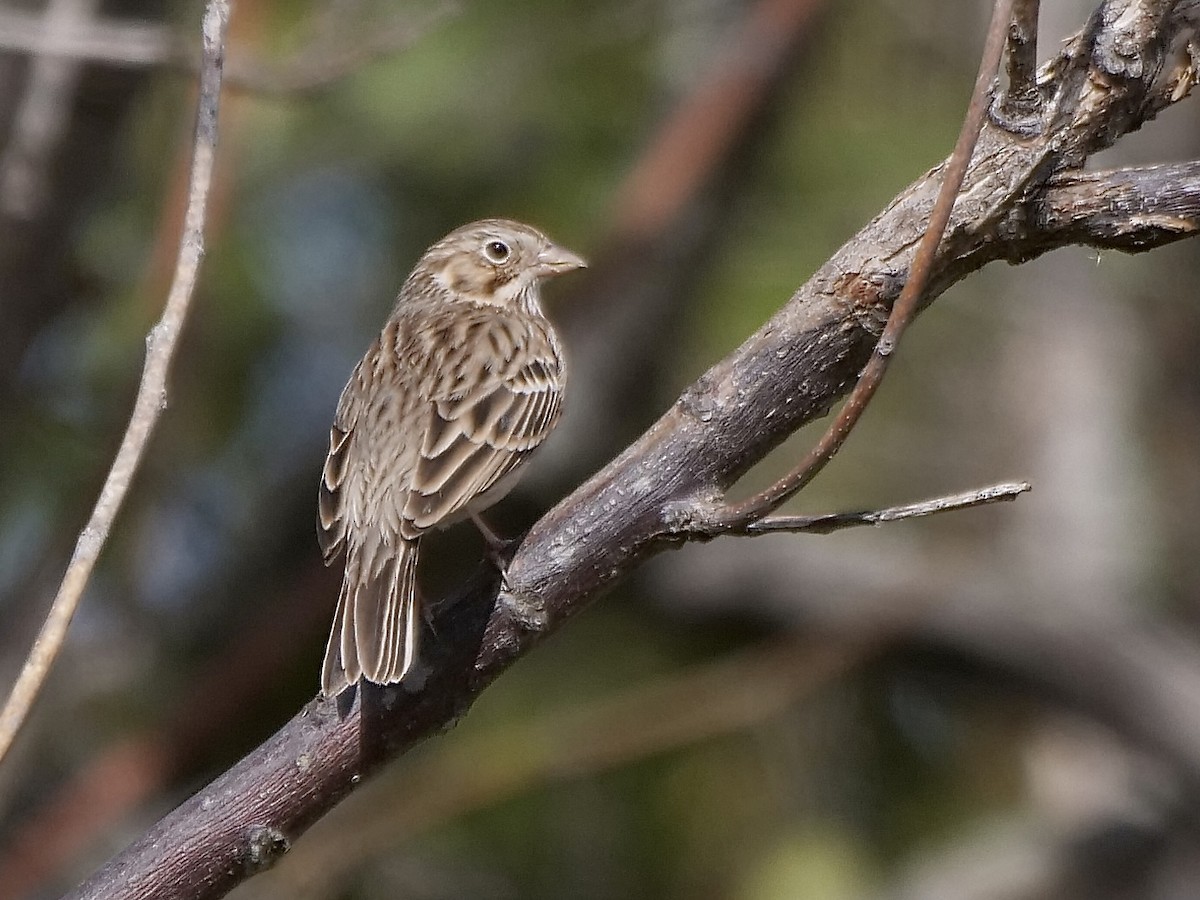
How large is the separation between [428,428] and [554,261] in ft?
3.85

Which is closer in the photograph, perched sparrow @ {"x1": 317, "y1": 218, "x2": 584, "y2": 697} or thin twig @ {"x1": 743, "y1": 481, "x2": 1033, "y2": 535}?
thin twig @ {"x1": 743, "y1": 481, "x2": 1033, "y2": 535}

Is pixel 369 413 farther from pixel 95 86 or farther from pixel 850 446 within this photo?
pixel 850 446

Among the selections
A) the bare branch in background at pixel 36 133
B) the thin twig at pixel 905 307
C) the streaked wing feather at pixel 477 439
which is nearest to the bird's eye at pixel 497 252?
the streaked wing feather at pixel 477 439

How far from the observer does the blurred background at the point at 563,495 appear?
5.84 meters

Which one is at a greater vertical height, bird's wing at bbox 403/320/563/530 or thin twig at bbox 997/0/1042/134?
bird's wing at bbox 403/320/563/530

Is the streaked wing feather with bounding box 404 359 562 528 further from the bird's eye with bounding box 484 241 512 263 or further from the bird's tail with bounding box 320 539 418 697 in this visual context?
the bird's eye with bounding box 484 241 512 263

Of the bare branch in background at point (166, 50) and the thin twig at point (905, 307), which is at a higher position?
the bare branch in background at point (166, 50)

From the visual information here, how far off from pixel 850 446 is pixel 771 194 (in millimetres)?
1157

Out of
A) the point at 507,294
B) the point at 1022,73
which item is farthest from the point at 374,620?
the point at 507,294

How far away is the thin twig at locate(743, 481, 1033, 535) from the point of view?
2.68 meters

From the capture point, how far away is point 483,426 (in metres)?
3.90

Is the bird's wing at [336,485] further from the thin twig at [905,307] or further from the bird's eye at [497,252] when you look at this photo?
the thin twig at [905,307]

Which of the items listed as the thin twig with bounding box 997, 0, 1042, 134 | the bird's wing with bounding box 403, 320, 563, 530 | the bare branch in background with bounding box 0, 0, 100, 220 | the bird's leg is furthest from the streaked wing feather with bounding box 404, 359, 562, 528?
the bare branch in background with bounding box 0, 0, 100, 220

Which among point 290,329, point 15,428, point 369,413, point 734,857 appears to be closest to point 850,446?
point 734,857
